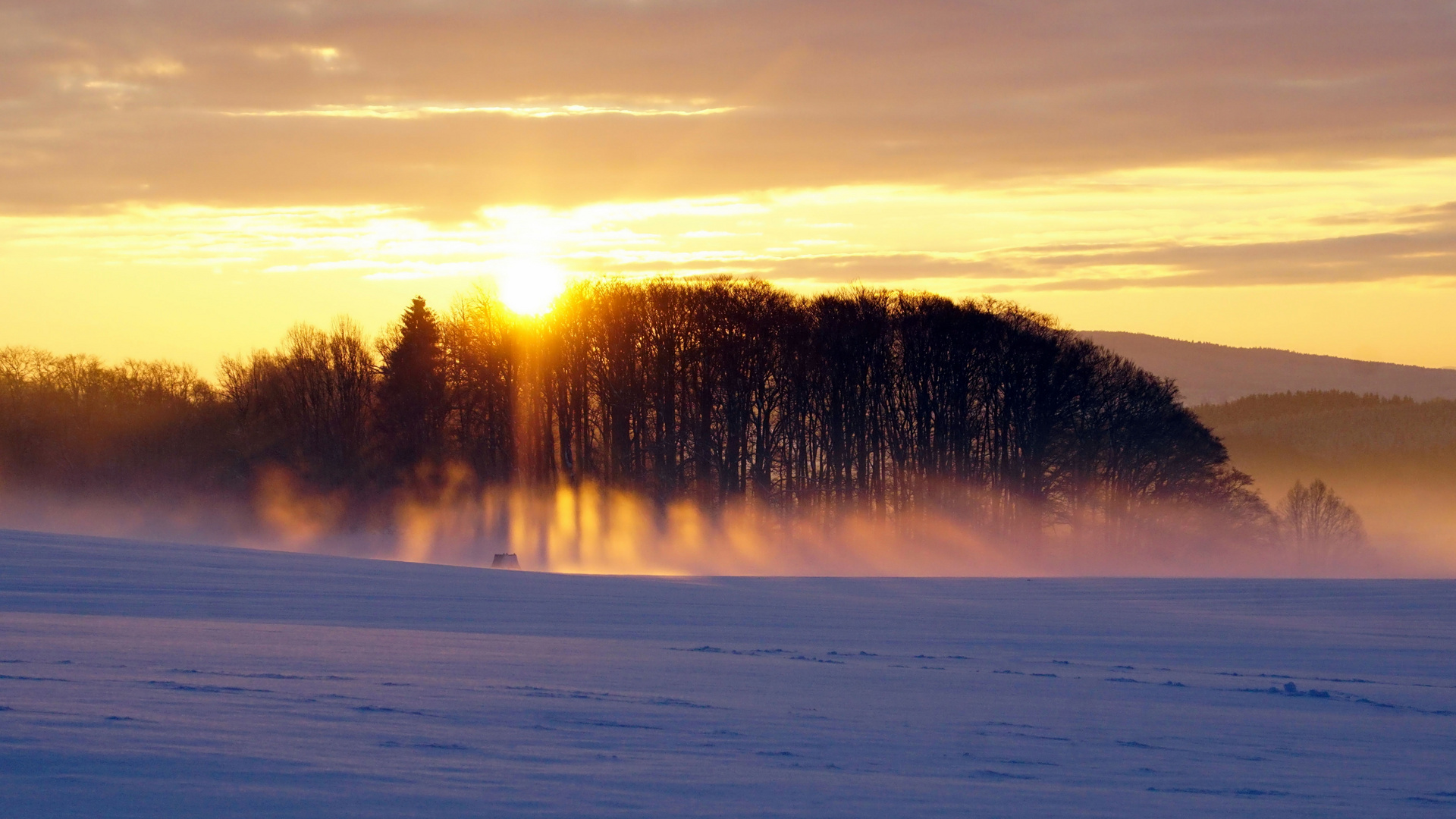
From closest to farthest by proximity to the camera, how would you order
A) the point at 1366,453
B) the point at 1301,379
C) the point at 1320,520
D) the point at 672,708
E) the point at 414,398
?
the point at 672,708
the point at 414,398
the point at 1320,520
the point at 1366,453
the point at 1301,379

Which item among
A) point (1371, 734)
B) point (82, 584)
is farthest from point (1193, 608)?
point (82, 584)

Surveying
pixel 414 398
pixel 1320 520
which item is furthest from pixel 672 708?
pixel 1320 520

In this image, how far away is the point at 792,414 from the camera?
5144cm

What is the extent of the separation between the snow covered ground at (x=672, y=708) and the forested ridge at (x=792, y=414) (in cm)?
3485

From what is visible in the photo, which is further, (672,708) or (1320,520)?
(1320,520)

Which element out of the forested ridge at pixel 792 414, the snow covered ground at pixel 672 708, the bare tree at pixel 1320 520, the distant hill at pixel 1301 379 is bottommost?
the bare tree at pixel 1320 520

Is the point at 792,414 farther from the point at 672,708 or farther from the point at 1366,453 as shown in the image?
the point at 1366,453

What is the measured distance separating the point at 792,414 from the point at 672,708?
1722 inches

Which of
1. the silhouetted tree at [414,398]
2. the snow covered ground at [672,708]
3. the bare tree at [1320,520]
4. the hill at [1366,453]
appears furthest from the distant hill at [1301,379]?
the snow covered ground at [672,708]

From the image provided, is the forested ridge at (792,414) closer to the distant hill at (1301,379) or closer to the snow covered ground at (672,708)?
the snow covered ground at (672,708)

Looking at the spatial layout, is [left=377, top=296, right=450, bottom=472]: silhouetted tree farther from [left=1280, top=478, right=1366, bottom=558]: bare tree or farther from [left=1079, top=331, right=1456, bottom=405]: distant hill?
[left=1079, top=331, right=1456, bottom=405]: distant hill

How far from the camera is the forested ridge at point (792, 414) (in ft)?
165

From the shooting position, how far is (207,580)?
49.4 ft

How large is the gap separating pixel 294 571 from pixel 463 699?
35.2 feet
